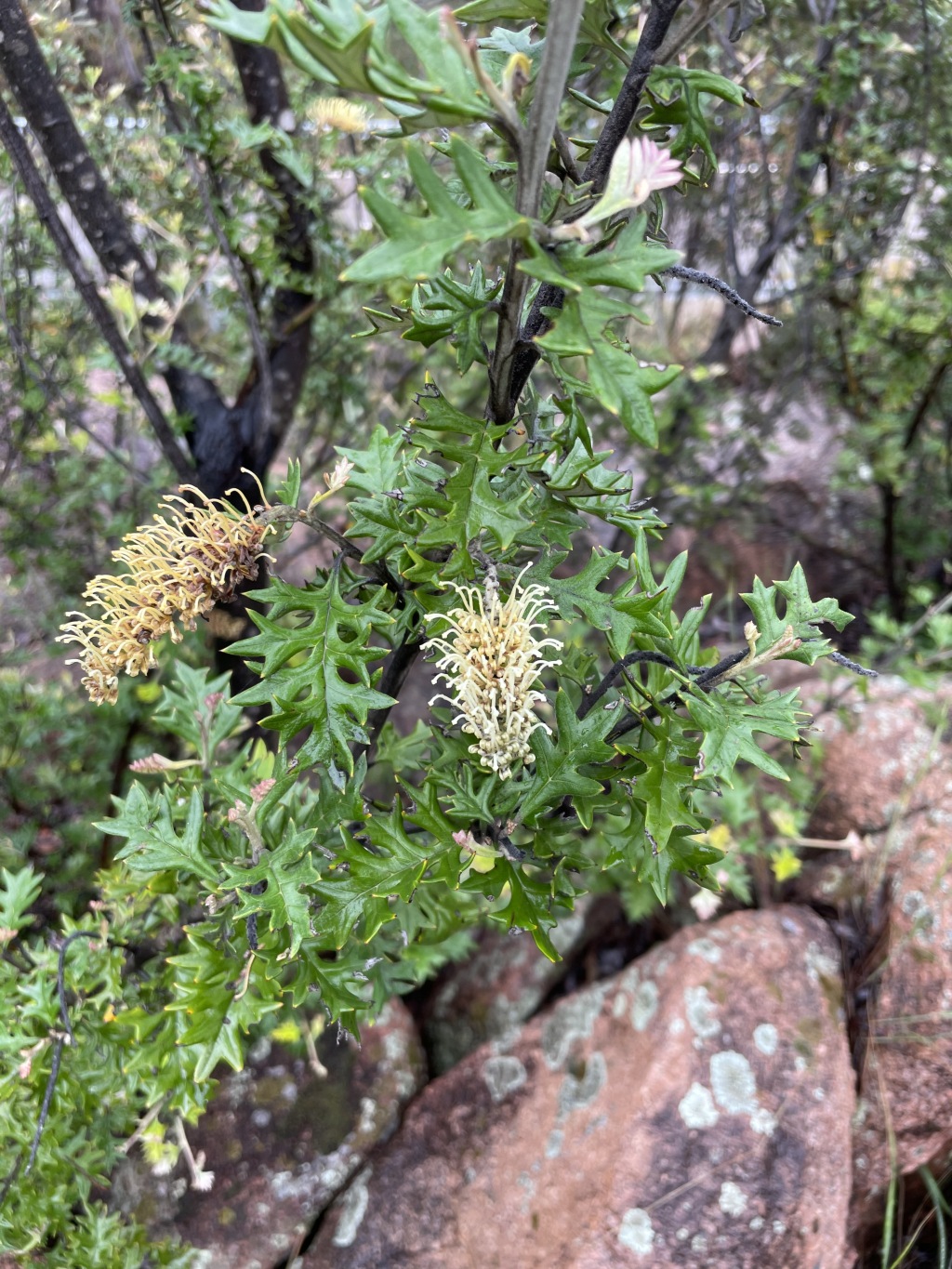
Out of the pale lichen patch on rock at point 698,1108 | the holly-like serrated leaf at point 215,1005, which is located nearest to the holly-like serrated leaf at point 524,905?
the holly-like serrated leaf at point 215,1005

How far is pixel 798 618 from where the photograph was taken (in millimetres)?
825

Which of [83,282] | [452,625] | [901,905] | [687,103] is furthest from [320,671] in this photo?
[901,905]

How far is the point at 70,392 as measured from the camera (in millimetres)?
2248

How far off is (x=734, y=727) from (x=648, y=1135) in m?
1.09

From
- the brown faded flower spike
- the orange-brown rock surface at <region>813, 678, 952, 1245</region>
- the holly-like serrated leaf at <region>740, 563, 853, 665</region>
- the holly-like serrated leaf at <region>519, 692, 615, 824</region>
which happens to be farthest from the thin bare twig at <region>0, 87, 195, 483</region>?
the orange-brown rock surface at <region>813, 678, 952, 1245</region>

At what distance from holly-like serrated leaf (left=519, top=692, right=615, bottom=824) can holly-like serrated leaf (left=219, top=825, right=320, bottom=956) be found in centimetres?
26

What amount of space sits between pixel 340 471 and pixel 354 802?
0.36m

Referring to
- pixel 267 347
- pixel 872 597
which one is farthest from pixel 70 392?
pixel 872 597

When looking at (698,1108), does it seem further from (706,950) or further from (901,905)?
(901,905)

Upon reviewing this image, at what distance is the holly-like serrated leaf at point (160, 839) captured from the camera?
98 centimetres

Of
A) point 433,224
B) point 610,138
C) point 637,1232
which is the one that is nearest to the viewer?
point 433,224

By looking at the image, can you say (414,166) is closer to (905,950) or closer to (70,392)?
(905,950)

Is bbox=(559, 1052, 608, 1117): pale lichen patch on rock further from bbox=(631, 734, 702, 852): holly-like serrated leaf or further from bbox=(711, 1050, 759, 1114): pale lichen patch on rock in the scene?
bbox=(631, 734, 702, 852): holly-like serrated leaf

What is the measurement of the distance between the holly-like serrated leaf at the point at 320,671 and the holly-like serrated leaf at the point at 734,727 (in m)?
0.32
